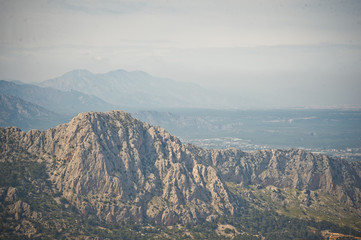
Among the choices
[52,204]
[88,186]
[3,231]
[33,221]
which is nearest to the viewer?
[3,231]

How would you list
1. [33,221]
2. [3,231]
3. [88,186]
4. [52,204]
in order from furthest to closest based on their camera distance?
1. [88,186]
2. [52,204]
3. [33,221]
4. [3,231]

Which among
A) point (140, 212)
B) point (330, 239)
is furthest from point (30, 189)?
point (330, 239)

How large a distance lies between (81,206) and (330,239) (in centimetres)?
13152

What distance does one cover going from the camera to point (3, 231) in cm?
15838

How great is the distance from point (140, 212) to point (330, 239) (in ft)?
334

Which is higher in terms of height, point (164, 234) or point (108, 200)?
point (108, 200)

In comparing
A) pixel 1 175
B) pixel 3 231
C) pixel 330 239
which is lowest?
pixel 330 239

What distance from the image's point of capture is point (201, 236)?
195m

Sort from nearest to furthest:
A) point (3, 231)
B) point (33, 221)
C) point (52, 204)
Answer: point (3, 231) → point (33, 221) → point (52, 204)

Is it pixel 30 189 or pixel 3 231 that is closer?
pixel 3 231

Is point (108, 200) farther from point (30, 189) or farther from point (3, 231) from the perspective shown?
point (3, 231)

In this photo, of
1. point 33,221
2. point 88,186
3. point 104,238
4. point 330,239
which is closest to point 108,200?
point 88,186

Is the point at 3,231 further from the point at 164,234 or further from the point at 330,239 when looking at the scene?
the point at 330,239

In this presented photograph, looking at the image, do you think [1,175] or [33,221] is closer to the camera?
[33,221]
